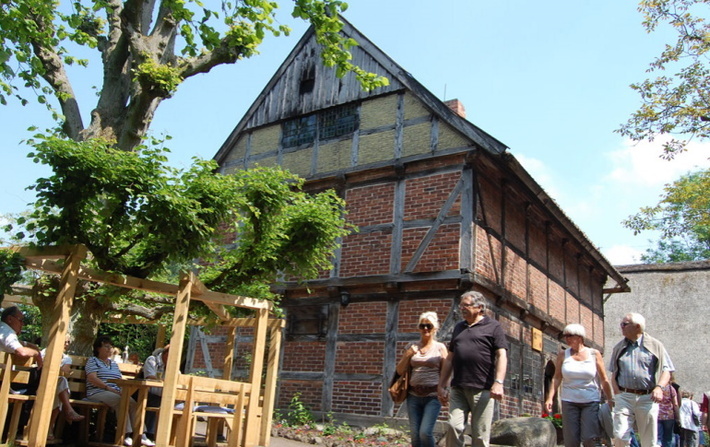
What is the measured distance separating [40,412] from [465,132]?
823 cm

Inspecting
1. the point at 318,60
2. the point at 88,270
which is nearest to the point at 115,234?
the point at 88,270

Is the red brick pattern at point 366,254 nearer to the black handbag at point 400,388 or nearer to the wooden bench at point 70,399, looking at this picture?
the wooden bench at point 70,399

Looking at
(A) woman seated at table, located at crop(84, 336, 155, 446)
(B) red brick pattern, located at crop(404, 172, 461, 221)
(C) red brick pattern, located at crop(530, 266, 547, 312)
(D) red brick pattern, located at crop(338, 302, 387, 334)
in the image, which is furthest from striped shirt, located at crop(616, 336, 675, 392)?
(C) red brick pattern, located at crop(530, 266, 547, 312)

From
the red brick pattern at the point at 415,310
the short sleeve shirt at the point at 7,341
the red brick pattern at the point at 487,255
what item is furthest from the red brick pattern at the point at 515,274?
the short sleeve shirt at the point at 7,341

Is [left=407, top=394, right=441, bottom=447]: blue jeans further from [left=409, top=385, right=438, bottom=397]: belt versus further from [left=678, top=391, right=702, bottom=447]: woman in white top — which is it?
[left=678, top=391, right=702, bottom=447]: woman in white top

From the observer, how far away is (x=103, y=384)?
6.52 metres

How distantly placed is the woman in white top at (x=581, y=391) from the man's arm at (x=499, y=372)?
3.21ft

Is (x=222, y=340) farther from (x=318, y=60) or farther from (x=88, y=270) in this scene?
(x=88, y=270)

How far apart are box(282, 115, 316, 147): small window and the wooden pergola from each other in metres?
6.72

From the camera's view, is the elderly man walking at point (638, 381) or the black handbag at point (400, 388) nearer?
the black handbag at point (400, 388)

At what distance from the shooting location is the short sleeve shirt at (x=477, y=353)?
500 cm

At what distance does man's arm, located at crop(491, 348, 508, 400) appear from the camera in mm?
4843

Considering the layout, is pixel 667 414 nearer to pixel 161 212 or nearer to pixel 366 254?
pixel 366 254

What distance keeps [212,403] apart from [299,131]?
322 inches
